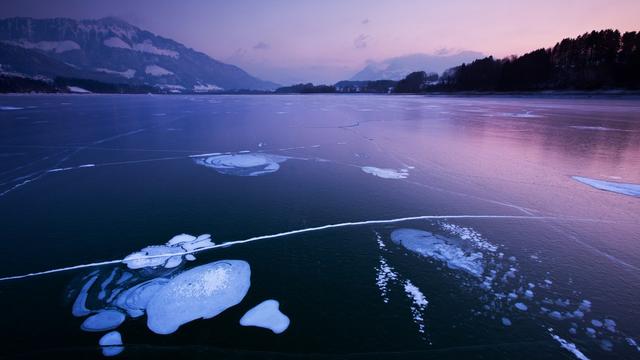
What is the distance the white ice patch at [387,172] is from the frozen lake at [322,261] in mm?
70

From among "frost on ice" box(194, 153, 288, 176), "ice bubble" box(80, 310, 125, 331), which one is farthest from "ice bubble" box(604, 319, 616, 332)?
"frost on ice" box(194, 153, 288, 176)

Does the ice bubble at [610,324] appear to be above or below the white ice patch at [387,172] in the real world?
below

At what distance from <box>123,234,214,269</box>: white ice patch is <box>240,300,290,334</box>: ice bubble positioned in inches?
41.3

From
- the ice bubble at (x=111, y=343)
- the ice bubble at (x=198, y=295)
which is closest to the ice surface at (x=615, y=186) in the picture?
the ice bubble at (x=198, y=295)

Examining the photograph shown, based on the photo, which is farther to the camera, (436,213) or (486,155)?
(486,155)

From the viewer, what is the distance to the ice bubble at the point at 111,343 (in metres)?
1.95

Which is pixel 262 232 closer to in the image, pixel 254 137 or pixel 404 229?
pixel 404 229

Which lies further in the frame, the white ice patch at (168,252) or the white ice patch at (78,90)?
the white ice patch at (78,90)

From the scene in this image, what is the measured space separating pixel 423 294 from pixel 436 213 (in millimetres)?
1871

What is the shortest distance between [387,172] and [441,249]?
9.95 ft

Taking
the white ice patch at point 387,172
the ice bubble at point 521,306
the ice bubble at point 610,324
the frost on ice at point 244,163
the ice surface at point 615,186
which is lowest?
the ice bubble at point 610,324

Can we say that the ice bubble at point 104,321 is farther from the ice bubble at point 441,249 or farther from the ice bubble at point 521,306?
the ice bubble at point 521,306

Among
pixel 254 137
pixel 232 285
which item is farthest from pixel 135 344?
pixel 254 137

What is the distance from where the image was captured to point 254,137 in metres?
10.5
